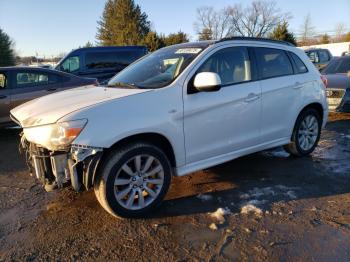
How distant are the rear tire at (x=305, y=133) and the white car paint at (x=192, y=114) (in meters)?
0.20

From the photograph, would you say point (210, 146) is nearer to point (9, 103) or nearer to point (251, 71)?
point (251, 71)

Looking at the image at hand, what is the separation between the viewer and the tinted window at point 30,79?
735 cm

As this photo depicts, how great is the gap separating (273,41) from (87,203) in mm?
3353

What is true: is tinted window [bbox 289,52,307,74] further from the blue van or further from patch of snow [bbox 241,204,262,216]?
the blue van

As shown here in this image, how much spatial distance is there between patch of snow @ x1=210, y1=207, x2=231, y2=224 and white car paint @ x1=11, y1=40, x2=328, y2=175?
0.54m

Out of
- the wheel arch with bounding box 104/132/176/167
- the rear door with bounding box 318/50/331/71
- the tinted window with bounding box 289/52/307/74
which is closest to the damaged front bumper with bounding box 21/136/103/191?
the wheel arch with bounding box 104/132/176/167

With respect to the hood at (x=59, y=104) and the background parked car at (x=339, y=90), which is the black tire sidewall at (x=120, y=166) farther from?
the background parked car at (x=339, y=90)

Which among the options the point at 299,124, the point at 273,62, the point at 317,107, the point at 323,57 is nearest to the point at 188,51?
the point at 273,62

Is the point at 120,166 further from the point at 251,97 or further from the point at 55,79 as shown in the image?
the point at 55,79

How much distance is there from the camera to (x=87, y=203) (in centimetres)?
396

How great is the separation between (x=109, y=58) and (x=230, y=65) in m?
8.23

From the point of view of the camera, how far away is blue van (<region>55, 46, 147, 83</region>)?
11.2m

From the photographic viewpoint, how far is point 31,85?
7.43 meters

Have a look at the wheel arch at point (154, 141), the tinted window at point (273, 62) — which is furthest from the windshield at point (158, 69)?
the tinted window at point (273, 62)
